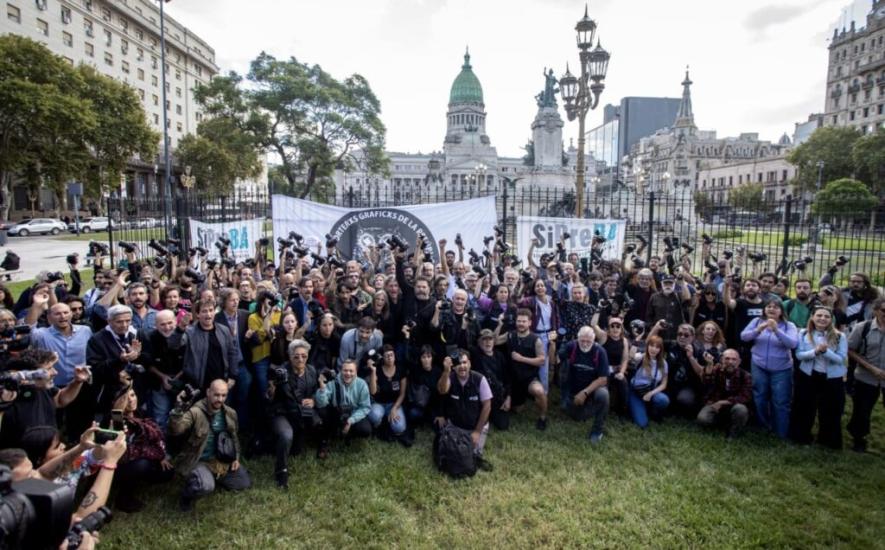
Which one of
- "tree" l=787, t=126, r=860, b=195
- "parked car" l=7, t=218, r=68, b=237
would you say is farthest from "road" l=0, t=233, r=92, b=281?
"tree" l=787, t=126, r=860, b=195

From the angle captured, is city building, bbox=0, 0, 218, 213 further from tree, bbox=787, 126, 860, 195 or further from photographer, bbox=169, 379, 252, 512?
tree, bbox=787, 126, 860, 195

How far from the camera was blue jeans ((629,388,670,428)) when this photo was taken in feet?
22.0

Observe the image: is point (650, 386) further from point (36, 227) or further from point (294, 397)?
point (36, 227)

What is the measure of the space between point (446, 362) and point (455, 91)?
4725 inches

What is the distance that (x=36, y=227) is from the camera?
1305 inches

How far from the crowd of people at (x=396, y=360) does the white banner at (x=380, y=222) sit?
10.5 feet

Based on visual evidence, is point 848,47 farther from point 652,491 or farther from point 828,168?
point 652,491

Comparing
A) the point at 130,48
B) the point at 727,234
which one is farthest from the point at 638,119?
the point at 727,234

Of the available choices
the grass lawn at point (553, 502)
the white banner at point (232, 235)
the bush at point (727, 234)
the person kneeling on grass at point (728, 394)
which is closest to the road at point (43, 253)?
the white banner at point (232, 235)

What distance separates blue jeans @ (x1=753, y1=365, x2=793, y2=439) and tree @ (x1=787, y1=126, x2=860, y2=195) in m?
61.8

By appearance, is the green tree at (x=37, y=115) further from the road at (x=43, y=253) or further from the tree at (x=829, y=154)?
the tree at (x=829, y=154)

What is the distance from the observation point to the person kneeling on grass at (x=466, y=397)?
6.02m

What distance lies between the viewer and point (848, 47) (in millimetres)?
73000

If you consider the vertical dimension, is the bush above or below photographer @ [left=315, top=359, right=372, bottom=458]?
above
